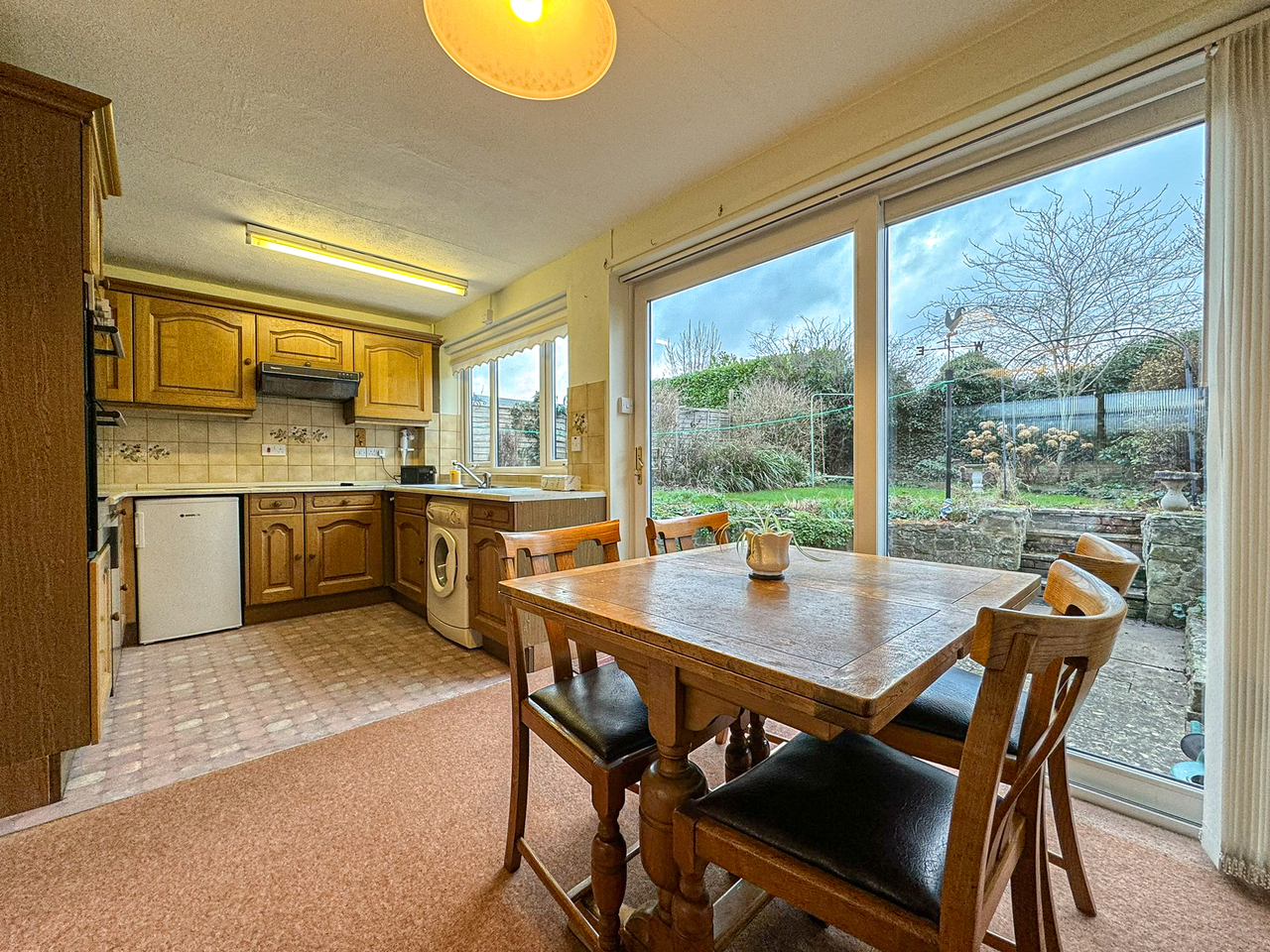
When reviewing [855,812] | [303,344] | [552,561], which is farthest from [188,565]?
[855,812]

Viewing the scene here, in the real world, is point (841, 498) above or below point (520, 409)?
below

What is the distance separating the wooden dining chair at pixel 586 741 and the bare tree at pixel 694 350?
1.56 meters

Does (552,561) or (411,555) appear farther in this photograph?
(411,555)

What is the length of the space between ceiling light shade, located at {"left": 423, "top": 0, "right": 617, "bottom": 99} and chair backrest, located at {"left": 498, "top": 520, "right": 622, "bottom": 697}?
3.47 ft

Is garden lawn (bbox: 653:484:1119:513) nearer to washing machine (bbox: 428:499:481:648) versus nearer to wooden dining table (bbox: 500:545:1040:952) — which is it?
wooden dining table (bbox: 500:545:1040:952)

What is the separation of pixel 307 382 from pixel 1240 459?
4.65m

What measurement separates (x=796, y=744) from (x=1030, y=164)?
1977 mm

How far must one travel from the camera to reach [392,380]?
14.2 ft

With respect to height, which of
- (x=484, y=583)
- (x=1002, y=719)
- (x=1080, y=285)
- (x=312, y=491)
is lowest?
(x=484, y=583)

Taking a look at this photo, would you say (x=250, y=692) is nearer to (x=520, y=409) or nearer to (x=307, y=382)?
(x=307, y=382)

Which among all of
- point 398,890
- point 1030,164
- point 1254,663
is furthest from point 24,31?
point 1254,663

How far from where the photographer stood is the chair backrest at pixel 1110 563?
3.38 ft

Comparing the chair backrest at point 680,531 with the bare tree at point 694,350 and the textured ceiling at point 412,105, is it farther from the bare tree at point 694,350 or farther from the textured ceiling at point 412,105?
the textured ceiling at point 412,105

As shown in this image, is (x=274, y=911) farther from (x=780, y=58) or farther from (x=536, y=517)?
(x=780, y=58)
